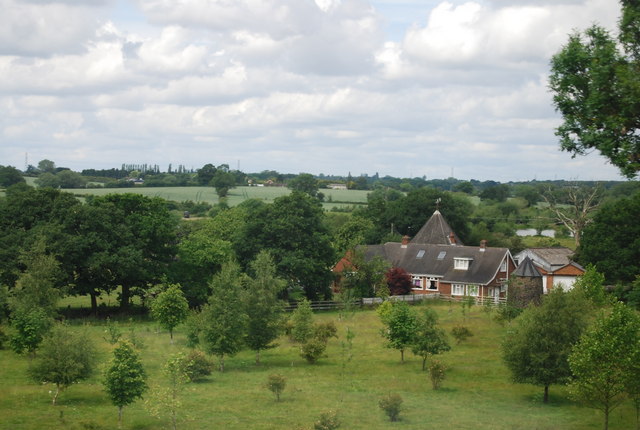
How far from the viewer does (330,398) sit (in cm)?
3002

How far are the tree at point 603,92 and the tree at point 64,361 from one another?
2097 centimetres

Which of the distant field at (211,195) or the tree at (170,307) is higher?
the distant field at (211,195)

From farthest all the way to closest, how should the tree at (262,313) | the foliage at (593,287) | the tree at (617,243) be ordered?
the tree at (617,243) → the foliage at (593,287) → the tree at (262,313)

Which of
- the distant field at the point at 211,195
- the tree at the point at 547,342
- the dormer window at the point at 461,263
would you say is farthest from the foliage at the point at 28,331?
the distant field at the point at 211,195

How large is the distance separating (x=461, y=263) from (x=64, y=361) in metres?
41.8

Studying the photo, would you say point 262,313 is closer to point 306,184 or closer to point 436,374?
point 436,374

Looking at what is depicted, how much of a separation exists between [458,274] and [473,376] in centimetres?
2787

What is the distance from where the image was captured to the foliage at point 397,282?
197 ft

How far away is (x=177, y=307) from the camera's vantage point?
41.8 meters

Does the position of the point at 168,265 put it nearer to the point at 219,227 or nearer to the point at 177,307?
the point at 177,307

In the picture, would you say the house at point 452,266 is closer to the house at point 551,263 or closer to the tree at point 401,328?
the house at point 551,263

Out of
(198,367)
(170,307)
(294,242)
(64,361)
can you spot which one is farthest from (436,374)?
(294,242)

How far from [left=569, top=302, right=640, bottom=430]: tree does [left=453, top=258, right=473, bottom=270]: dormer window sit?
3619 cm

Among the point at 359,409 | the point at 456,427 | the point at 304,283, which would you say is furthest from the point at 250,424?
the point at 304,283
